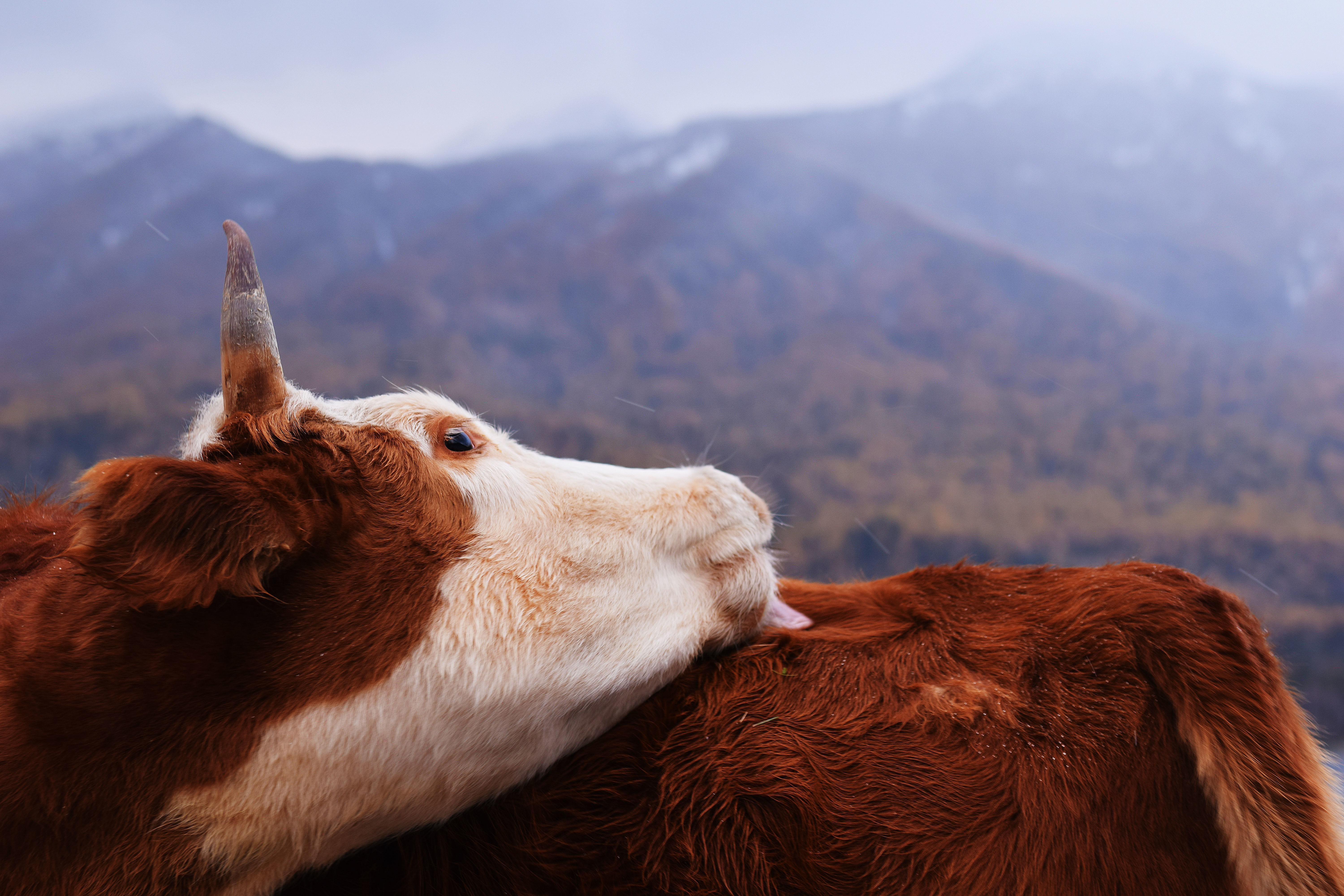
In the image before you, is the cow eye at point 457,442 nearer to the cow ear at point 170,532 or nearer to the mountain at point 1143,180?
the cow ear at point 170,532

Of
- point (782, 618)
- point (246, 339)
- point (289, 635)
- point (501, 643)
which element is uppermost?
point (246, 339)

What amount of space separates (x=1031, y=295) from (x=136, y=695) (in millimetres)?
14712

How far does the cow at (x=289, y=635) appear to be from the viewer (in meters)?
0.98

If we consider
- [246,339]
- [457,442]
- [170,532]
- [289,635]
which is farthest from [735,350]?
[170,532]

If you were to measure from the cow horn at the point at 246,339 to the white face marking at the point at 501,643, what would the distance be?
6cm

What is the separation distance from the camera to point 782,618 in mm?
1688

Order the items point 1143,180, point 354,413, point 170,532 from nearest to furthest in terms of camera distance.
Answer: point 170,532
point 354,413
point 1143,180

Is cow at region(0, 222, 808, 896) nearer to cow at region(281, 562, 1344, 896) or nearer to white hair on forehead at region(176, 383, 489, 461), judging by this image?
white hair on forehead at region(176, 383, 489, 461)

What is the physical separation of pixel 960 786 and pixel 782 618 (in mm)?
547

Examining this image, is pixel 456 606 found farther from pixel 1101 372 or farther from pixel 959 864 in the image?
pixel 1101 372

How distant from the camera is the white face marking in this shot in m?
1.09

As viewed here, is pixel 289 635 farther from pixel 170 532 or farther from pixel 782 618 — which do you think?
pixel 782 618

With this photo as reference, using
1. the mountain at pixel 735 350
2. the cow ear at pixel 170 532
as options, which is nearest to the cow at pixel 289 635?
the cow ear at pixel 170 532

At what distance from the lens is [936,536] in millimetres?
8141
